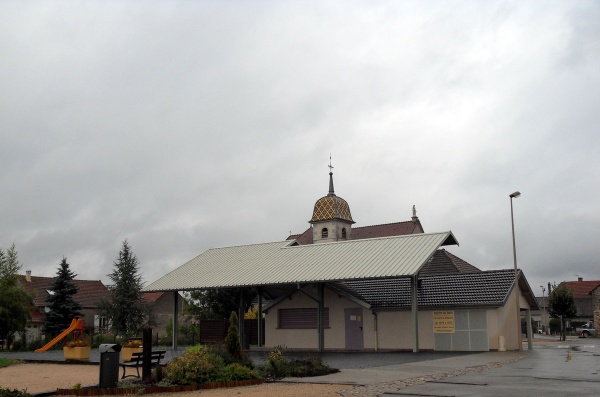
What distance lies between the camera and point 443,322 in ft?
90.9

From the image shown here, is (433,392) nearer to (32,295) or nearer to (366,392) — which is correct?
(366,392)

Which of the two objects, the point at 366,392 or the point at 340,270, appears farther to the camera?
the point at 340,270

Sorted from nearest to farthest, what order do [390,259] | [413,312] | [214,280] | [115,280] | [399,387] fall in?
[399,387], [413,312], [390,259], [214,280], [115,280]

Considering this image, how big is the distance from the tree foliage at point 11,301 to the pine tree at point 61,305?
326cm

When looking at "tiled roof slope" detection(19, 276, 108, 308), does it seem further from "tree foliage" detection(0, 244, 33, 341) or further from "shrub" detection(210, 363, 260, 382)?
"shrub" detection(210, 363, 260, 382)

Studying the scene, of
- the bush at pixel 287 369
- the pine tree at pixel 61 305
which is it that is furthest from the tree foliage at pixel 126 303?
the bush at pixel 287 369

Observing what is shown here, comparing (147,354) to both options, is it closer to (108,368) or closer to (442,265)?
(108,368)

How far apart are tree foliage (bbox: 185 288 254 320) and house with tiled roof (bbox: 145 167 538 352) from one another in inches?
358

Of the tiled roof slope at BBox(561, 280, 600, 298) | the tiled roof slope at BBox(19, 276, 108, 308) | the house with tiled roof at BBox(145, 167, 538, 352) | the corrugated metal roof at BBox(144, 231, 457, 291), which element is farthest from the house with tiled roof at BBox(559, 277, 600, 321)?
the corrugated metal roof at BBox(144, 231, 457, 291)

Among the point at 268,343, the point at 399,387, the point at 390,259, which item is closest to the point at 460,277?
the point at 390,259

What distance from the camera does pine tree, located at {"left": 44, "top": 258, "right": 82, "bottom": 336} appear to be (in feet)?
142

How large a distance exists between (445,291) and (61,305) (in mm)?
26713

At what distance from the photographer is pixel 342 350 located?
2978 cm

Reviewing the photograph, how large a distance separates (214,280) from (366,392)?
71.0 ft
